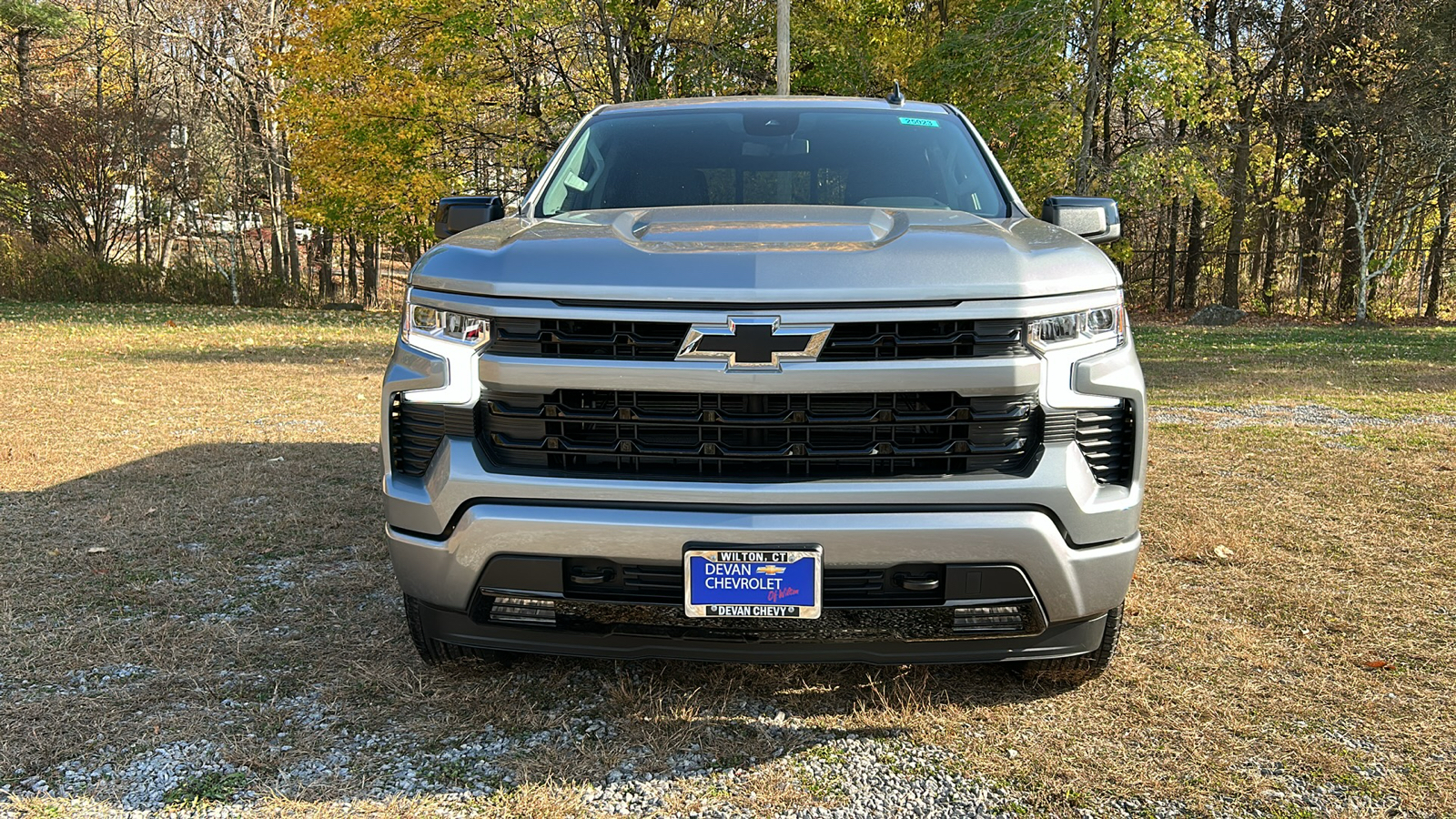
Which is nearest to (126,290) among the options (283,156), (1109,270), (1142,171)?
(283,156)

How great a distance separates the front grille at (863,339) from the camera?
258 centimetres

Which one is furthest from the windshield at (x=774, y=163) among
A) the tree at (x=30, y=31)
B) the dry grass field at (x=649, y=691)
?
the tree at (x=30, y=31)

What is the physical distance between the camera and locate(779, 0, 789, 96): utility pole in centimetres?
1828

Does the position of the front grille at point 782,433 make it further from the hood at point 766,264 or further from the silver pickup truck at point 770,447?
the hood at point 766,264

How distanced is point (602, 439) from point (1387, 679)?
2.60 metres

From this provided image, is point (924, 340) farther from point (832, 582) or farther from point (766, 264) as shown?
point (832, 582)

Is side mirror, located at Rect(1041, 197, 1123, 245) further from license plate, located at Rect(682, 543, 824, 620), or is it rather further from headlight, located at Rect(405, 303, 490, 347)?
headlight, located at Rect(405, 303, 490, 347)

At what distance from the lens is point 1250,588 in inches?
165

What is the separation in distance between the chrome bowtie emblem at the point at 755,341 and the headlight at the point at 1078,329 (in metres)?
0.52

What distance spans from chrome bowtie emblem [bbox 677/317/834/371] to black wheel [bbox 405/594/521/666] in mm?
1169

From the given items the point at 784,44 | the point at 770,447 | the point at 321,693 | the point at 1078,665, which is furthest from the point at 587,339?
the point at 784,44

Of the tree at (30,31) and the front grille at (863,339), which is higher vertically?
the tree at (30,31)

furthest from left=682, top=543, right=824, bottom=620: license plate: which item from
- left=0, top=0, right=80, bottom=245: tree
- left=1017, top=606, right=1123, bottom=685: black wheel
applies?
left=0, top=0, right=80, bottom=245: tree

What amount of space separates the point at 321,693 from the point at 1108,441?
240cm
